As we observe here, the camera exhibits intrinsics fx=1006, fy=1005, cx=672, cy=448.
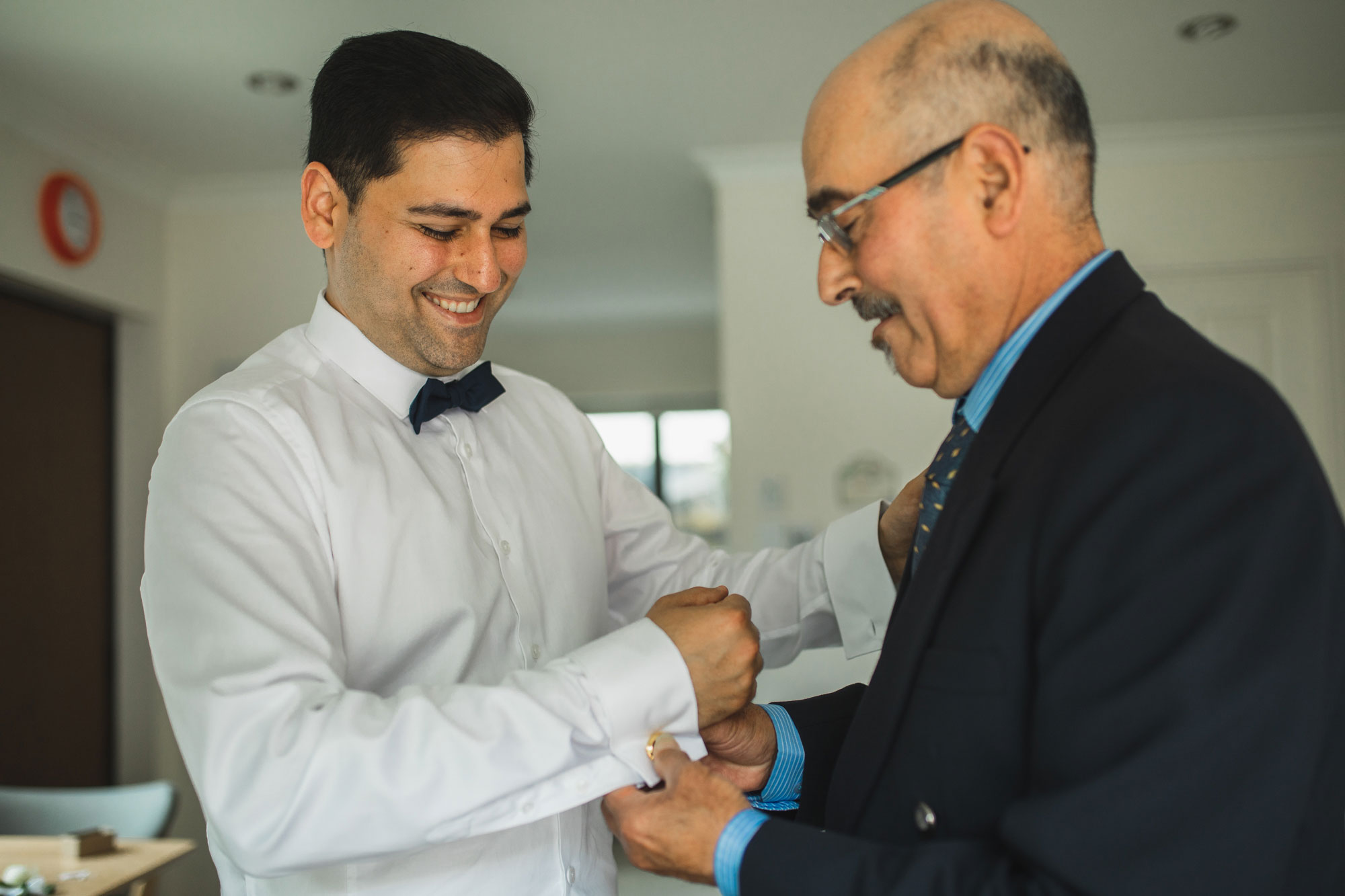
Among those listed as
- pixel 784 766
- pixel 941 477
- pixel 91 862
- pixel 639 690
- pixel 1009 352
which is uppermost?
pixel 1009 352

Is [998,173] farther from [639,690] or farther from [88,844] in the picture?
[88,844]

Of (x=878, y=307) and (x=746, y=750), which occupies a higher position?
(x=878, y=307)

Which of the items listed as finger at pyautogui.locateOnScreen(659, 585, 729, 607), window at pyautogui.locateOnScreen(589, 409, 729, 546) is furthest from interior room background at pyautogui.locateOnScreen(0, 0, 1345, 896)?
window at pyautogui.locateOnScreen(589, 409, 729, 546)

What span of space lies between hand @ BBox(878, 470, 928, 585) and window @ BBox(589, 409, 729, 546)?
7510 mm

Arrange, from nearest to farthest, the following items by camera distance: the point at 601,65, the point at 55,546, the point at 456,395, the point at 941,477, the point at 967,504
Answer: the point at 967,504 < the point at 941,477 < the point at 456,395 < the point at 601,65 < the point at 55,546

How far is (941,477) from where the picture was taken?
1.19 metres

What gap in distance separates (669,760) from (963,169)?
2.22 feet

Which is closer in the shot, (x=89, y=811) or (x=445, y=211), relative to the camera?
(x=445, y=211)

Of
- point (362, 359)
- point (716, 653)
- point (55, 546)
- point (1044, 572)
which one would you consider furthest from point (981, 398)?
point (55, 546)

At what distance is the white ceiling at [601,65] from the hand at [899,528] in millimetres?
2102

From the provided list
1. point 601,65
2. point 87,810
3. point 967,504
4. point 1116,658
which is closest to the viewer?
point 1116,658

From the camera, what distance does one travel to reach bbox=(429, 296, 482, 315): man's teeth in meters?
1.38

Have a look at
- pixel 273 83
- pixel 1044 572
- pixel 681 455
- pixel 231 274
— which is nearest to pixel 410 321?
pixel 1044 572

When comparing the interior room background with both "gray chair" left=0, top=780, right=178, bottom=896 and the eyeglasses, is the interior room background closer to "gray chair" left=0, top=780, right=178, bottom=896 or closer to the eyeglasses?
"gray chair" left=0, top=780, right=178, bottom=896
